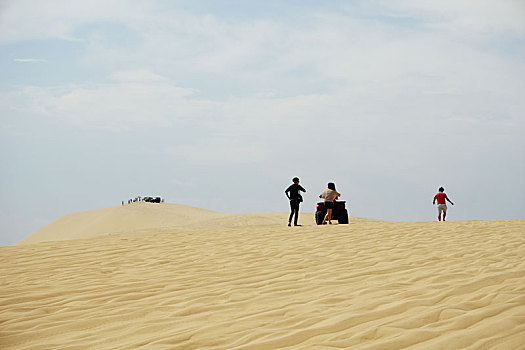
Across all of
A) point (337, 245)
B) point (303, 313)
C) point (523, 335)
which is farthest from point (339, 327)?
point (337, 245)

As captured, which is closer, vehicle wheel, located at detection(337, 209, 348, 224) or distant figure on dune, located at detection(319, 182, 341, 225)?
distant figure on dune, located at detection(319, 182, 341, 225)

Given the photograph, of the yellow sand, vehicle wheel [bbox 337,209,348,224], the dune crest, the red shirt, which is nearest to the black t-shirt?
vehicle wheel [bbox 337,209,348,224]

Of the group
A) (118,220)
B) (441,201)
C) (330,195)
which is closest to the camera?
(330,195)

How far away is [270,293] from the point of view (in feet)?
19.5

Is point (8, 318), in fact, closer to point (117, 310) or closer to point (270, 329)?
point (117, 310)

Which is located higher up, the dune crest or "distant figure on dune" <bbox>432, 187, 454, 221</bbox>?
"distant figure on dune" <bbox>432, 187, 454, 221</bbox>

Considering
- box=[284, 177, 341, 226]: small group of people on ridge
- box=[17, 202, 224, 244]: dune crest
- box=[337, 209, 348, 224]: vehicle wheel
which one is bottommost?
box=[17, 202, 224, 244]: dune crest

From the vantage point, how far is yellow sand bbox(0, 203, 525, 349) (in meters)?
4.27

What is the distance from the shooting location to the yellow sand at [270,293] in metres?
4.27

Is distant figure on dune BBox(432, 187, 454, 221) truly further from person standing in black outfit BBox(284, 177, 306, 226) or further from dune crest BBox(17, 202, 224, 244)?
dune crest BBox(17, 202, 224, 244)

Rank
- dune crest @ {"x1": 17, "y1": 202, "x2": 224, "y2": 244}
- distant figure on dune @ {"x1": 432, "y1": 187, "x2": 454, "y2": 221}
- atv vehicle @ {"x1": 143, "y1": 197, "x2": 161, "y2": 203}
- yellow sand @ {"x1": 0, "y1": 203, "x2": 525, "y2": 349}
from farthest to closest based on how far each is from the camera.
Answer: atv vehicle @ {"x1": 143, "y1": 197, "x2": 161, "y2": 203}
dune crest @ {"x1": 17, "y1": 202, "x2": 224, "y2": 244}
distant figure on dune @ {"x1": 432, "y1": 187, "x2": 454, "y2": 221}
yellow sand @ {"x1": 0, "y1": 203, "x2": 525, "y2": 349}

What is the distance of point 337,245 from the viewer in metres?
9.88

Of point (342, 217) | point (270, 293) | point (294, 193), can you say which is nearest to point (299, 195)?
point (294, 193)

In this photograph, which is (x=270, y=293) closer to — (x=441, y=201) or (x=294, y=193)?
(x=294, y=193)
